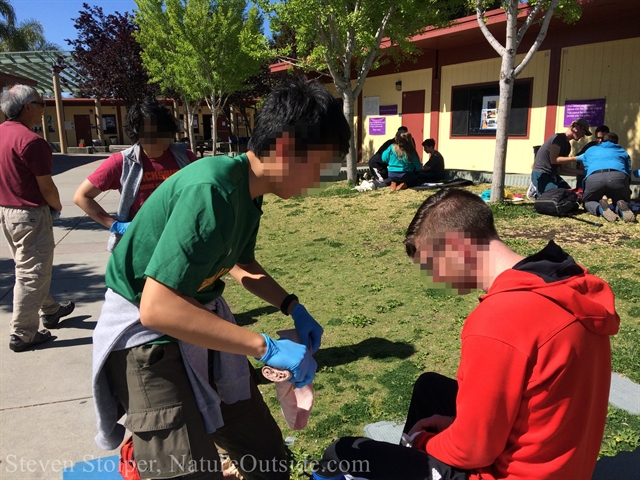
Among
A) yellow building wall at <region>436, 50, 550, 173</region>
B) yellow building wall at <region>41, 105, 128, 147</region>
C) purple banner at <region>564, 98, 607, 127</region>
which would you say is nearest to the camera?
purple banner at <region>564, 98, 607, 127</region>

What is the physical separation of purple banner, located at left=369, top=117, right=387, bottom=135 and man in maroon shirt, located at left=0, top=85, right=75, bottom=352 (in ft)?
43.8

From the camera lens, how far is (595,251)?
6168mm

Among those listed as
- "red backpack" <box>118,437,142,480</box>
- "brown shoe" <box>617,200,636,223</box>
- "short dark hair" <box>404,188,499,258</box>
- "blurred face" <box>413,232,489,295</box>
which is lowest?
"red backpack" <box>118,437,142,480</box>

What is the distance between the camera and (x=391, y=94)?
52.5 feet

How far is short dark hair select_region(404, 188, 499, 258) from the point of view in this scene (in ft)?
5.24

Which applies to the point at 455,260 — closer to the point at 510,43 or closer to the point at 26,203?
the point at 26,203

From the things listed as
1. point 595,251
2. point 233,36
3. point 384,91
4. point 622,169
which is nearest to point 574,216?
point 622,169

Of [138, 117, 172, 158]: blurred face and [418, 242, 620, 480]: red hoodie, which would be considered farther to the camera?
[138, 117, 172, 158]: blurred face

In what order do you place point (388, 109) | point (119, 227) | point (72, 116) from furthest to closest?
point (72, 116), point (388, 109), point (119, 227)

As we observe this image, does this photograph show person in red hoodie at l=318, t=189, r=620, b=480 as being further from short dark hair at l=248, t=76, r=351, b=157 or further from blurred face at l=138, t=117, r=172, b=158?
blurred face at l=138, t=117, r=172, b=158

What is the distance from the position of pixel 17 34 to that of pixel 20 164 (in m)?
49.9

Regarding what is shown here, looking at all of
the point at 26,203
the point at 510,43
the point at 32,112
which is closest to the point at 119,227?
the point at 26,203

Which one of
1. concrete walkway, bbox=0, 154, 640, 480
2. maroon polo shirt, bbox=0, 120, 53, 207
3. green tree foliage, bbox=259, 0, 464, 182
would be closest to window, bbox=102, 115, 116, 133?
green tree foliage, bbox=259, 0, 464, 182

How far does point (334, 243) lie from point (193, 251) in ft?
19.9
